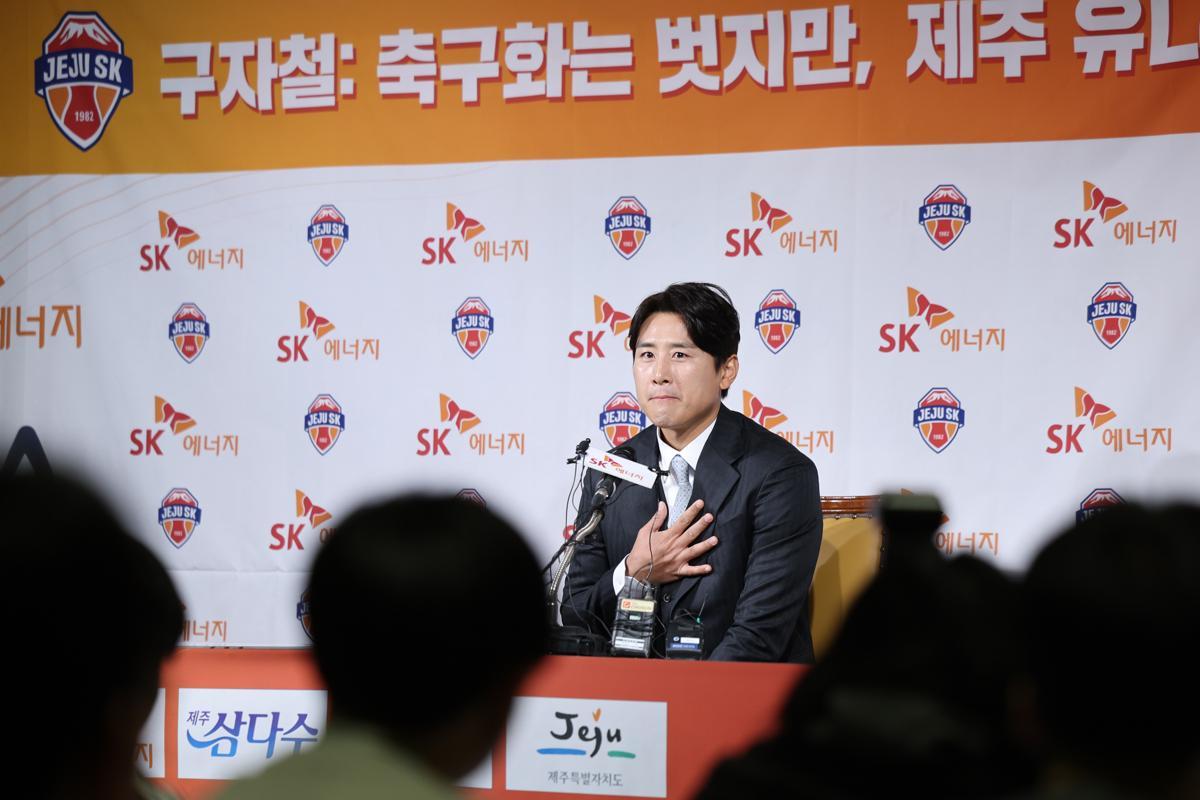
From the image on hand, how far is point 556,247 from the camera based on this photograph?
4.04 meters

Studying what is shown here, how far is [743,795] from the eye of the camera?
2.60 ft

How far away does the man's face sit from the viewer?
10.4 feet

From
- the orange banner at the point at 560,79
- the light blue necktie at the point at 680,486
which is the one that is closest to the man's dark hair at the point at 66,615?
the light blue necktie at the point at 680,486

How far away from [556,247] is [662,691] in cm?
220

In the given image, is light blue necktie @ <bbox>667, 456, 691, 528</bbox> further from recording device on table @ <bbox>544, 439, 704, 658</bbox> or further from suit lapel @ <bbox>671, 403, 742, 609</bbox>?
recording device on table @ <bbox>544, 439, 704, 658</bbox>

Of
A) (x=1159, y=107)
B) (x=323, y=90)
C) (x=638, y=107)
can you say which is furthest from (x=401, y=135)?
(x=1159, y=107)

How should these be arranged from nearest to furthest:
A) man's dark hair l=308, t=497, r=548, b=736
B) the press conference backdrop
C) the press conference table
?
man's dark hair l=308, t=497, r=548, b=736, the press conference table, the press conference backdrop

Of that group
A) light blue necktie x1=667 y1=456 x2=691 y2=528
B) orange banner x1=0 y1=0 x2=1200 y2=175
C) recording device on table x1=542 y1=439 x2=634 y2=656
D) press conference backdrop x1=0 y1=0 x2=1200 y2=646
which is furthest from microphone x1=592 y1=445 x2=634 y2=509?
orange banner x1=0 y1=0 x2=1200 y2=175

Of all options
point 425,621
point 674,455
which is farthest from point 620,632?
point 425,621

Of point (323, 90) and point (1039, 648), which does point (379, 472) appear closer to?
point (323, 90)

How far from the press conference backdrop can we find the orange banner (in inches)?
0.4

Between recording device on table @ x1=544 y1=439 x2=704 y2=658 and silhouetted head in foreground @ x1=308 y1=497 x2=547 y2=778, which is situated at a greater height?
silhouetted head in foreground @ x1=308 y1=497 x2=547 y2=778

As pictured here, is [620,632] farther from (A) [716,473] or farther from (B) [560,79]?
(B) [560,79]

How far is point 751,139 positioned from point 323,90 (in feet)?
4.97
